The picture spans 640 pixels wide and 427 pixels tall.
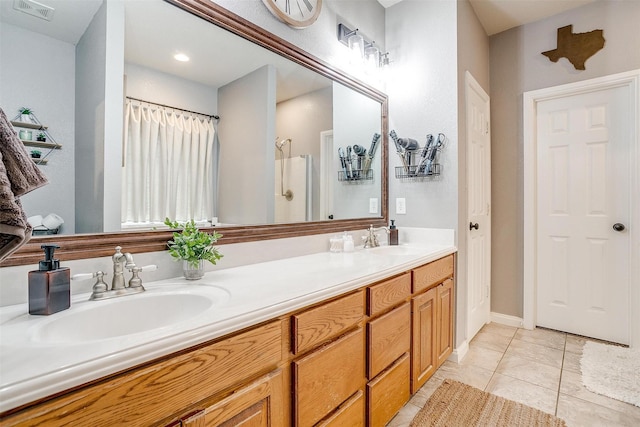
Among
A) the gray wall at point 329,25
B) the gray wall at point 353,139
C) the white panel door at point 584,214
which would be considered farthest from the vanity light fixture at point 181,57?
the white panel door at point 584,214

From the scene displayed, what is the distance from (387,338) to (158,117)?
135 centimetres

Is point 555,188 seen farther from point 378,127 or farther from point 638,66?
point 378,127

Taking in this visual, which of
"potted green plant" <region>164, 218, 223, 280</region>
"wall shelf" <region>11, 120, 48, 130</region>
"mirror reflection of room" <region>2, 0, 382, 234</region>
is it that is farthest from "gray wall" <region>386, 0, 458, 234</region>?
"wall shelf" <region>11, 120, 48, 130</region>

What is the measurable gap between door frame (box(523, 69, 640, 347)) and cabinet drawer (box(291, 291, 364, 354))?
2223 millimetres

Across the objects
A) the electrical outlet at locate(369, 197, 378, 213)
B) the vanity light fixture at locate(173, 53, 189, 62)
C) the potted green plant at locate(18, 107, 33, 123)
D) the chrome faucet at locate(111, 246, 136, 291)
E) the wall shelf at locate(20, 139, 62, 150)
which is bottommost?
the chrome faucet at locate(111, 246, 136, 291)

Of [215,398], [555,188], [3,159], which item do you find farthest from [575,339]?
[3,159]

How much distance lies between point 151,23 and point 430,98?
1.81 meters

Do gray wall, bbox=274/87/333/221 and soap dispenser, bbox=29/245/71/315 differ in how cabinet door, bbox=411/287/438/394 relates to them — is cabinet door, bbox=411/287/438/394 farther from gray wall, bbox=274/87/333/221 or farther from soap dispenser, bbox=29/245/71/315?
soap dispenser, bbox=29/245/71/315

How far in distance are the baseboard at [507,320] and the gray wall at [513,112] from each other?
4cm

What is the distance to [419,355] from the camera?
5.78ft

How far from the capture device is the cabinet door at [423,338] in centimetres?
170

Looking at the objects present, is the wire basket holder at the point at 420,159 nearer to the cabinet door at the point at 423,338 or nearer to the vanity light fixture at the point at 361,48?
the vanity light fixture at the point at 361,48

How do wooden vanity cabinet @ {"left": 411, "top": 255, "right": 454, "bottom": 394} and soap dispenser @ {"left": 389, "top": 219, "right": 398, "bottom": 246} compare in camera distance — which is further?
soap dispenser @ {"left": 389, "top": 219, "right": 398, "bottom": 246}

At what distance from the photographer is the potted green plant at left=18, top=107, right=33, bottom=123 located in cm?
95
